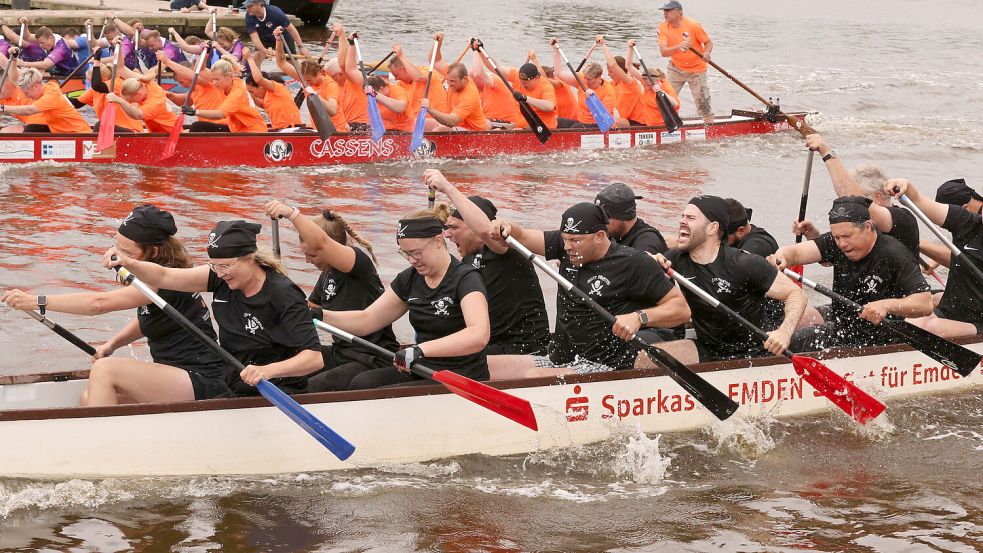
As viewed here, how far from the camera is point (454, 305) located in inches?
277

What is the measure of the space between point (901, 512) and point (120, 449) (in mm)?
4569

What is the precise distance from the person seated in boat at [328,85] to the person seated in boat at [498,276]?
7.99 metres

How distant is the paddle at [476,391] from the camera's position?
22.7 ft

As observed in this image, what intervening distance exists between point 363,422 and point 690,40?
13.5 metres

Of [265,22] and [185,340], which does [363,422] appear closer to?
[185,340]

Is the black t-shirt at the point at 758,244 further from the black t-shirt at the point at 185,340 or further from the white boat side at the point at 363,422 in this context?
the black t-shirt at the point at 185,340

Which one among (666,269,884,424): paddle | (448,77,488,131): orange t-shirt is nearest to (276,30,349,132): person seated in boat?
(448,77,488,131): orange t-shirt

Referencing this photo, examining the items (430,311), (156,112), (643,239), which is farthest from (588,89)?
(430,311)

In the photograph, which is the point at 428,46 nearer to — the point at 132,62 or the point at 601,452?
the point at 132,62

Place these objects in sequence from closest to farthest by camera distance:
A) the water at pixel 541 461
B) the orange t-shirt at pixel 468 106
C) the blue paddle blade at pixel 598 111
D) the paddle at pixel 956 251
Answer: the water at pixel 541 461 < the paddle at pixel 956 251 < the orange t-shirt at pixel 468 106 < the blue paddle blade at pixel 598 111

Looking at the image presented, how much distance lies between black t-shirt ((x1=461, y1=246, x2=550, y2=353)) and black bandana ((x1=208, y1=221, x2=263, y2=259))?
1642 mm

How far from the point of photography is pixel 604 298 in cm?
754

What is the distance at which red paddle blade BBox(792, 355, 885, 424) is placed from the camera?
7938 millimetres

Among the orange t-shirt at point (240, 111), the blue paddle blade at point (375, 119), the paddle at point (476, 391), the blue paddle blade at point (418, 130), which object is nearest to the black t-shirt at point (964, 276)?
the paddle at point (476, 391)
